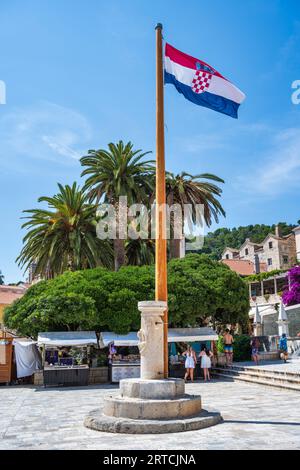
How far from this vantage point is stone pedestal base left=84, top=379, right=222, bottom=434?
919 centimetres

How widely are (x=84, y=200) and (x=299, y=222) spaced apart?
76.7m

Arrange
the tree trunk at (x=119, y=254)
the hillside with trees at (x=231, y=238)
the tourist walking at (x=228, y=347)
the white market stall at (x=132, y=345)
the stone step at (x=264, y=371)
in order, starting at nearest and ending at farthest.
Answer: the stone step at (x=264, y=371) < the white market stall at (x=132, y=345) < the tourist walking at (x=228, y=347) < the tree trunk at (x=119, y=254) < the hillside with trees at (x=231, y=238)

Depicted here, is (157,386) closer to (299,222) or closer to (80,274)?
(80,274)

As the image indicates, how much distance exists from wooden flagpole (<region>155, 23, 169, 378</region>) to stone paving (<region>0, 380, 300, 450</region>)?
248cm

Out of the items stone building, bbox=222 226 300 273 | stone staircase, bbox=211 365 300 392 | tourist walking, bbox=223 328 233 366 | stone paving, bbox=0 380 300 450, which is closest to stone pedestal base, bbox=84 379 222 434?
stone paving, bbox=0 380 300 450

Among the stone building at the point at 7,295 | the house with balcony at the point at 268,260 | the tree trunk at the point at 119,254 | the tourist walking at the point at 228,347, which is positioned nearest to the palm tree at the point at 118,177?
the tree trunk at the point at 119,254

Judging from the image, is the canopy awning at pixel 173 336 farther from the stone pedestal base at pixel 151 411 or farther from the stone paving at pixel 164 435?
the stone pedestal base at pixel 151 411

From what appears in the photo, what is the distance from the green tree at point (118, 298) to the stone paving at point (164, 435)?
15.4 ft

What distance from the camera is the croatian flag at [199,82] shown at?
1246 cm

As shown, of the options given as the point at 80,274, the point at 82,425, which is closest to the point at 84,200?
the point at 80,274

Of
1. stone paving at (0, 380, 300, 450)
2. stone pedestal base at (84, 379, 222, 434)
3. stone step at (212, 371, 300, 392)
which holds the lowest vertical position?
stone paving at (0, 380, 300, 450)

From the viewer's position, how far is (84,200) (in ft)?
97.8

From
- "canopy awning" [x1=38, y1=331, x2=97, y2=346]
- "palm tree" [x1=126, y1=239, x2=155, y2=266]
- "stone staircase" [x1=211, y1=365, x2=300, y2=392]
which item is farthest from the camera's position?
"palm tree" [x1=126, y1=239, x2=155, y2=266]

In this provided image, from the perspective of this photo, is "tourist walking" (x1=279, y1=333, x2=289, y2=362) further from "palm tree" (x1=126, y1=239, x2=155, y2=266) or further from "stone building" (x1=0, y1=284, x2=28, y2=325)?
"stone building" (x1=0, y1=284, x2=28, y2=325)
